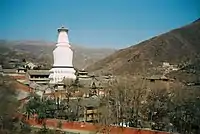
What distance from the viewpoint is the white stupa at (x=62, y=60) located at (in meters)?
8.94

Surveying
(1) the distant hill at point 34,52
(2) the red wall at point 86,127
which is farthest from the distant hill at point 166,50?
(2) the red wall at point 86,127

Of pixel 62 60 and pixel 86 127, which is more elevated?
pixel 62 60

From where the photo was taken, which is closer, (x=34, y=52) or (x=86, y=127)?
(x=86, y=127)

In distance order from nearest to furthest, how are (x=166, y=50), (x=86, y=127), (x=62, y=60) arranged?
1. (x=86, y=127)
2. (x=62, y=60)
3. (x=166, y=50)

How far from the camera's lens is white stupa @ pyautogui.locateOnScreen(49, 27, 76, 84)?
29.3 ft

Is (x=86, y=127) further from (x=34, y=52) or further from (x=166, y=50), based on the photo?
(x=166, y=50)

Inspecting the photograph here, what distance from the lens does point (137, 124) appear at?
4.62 metres

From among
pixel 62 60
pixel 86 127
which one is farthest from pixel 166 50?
pixel 86 127

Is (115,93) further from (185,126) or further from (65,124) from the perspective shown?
(185,126)

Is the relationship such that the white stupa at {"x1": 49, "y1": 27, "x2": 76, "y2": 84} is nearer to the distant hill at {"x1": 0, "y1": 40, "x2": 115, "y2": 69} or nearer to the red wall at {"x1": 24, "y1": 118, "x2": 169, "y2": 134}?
the distant hill at {"x1": 0, "y1": 40, "x2": 115, "y2": 69}

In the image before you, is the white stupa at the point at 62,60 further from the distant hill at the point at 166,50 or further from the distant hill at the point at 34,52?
the distant hill at the point at 166,50

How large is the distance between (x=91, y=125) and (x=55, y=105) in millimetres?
1008

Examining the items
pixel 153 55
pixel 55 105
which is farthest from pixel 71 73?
pixel 153 55

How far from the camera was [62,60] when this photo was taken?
916 centimetres
